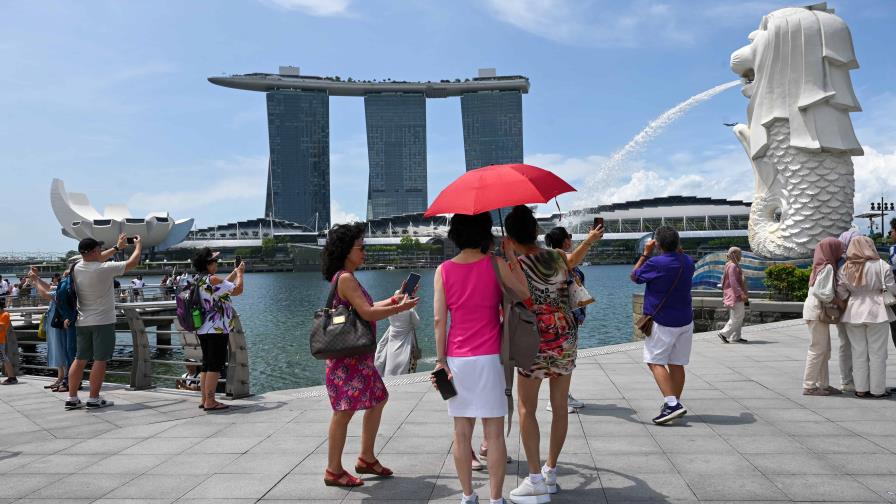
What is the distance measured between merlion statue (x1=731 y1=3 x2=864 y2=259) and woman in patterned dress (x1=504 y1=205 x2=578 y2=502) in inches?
692

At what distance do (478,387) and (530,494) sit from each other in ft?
2.68

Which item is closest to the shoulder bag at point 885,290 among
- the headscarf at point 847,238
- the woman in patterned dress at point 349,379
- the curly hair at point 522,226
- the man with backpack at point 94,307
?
the headscarf at point 847,238

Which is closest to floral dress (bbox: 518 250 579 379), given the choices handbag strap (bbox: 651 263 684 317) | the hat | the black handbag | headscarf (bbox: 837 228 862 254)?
the black handbag

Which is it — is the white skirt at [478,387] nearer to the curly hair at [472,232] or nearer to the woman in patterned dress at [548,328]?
the woman in patterned dress at [548,328]

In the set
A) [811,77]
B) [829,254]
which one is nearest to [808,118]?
[811,77]

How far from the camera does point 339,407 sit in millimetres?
4070

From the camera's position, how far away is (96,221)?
98125mm

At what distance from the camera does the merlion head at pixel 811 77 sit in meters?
18.4

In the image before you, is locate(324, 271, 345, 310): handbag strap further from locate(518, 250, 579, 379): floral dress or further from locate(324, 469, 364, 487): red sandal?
locate(518, 250, 579, 379): floral dress

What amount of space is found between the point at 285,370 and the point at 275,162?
137966 mm

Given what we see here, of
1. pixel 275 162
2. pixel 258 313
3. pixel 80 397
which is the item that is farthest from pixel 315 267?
pixel 80 397

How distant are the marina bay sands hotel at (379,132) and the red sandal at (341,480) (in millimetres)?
146879

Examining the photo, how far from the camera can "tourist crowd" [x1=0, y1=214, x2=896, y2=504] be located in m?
3.40

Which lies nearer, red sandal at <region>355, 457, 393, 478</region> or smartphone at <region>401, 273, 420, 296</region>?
smartphone at <region>401, 273, 420, 296</region>
